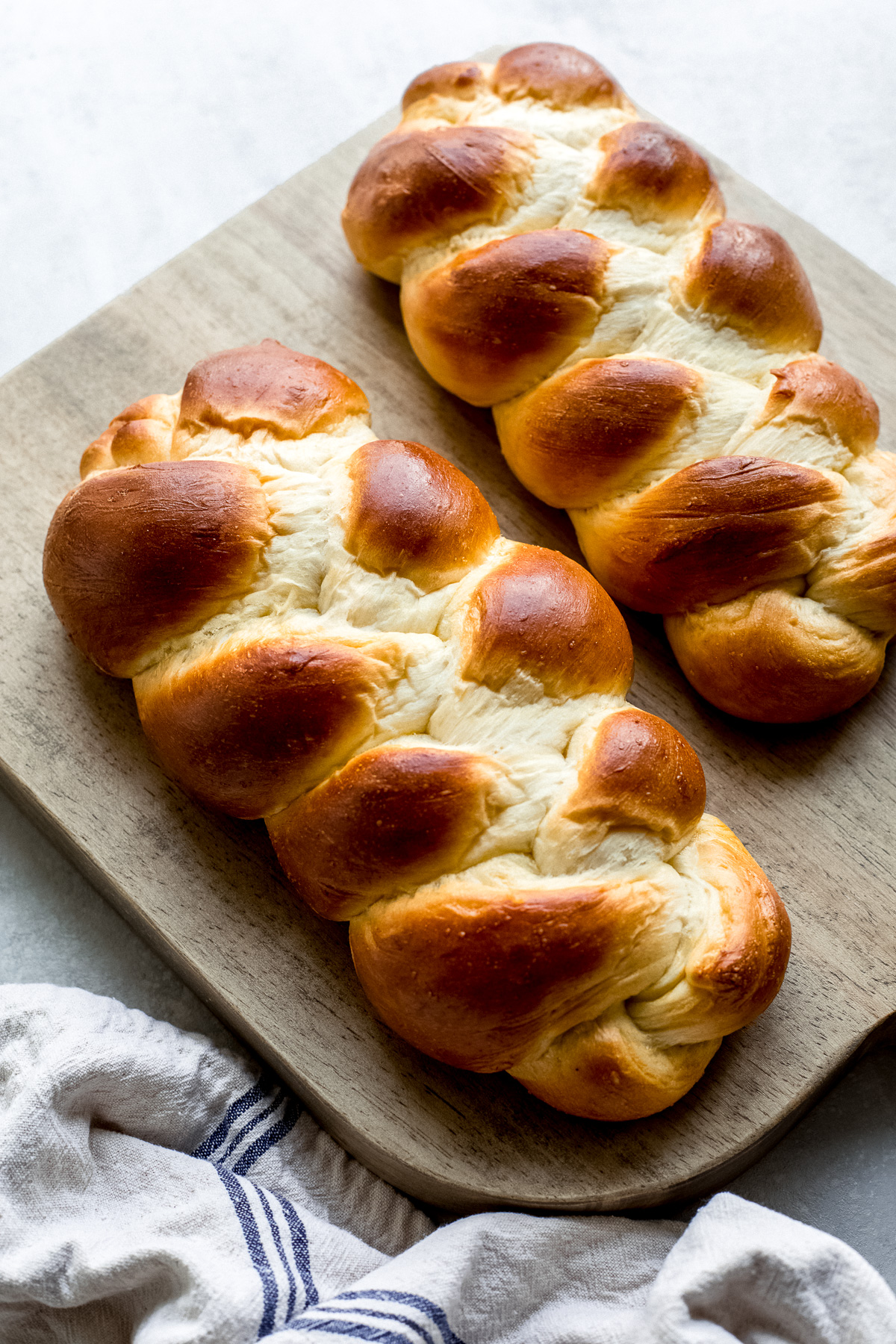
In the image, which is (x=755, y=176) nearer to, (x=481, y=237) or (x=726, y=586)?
(x=481, y=237)

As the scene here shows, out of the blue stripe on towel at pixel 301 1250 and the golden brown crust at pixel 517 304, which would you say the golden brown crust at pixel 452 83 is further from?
the blue stripe on towel at pixel 301 1250

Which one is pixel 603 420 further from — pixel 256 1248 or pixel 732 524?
pixel 256 1248

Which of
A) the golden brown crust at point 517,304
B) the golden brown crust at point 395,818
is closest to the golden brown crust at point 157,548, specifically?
the golden brown crust at point 395,818

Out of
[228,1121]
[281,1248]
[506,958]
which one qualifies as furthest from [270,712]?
[281,1248]

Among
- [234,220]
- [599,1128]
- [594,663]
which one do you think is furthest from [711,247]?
[599,1128]

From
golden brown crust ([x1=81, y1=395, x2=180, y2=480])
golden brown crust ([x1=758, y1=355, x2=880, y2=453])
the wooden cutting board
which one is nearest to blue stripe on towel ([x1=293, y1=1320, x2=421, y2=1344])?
the wooden cutting board

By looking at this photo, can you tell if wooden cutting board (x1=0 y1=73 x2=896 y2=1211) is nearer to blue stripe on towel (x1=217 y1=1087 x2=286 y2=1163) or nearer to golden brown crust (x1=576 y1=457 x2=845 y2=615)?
blue stripe on towel (x1=217 y1=1087 x2=286 y2=1163)
